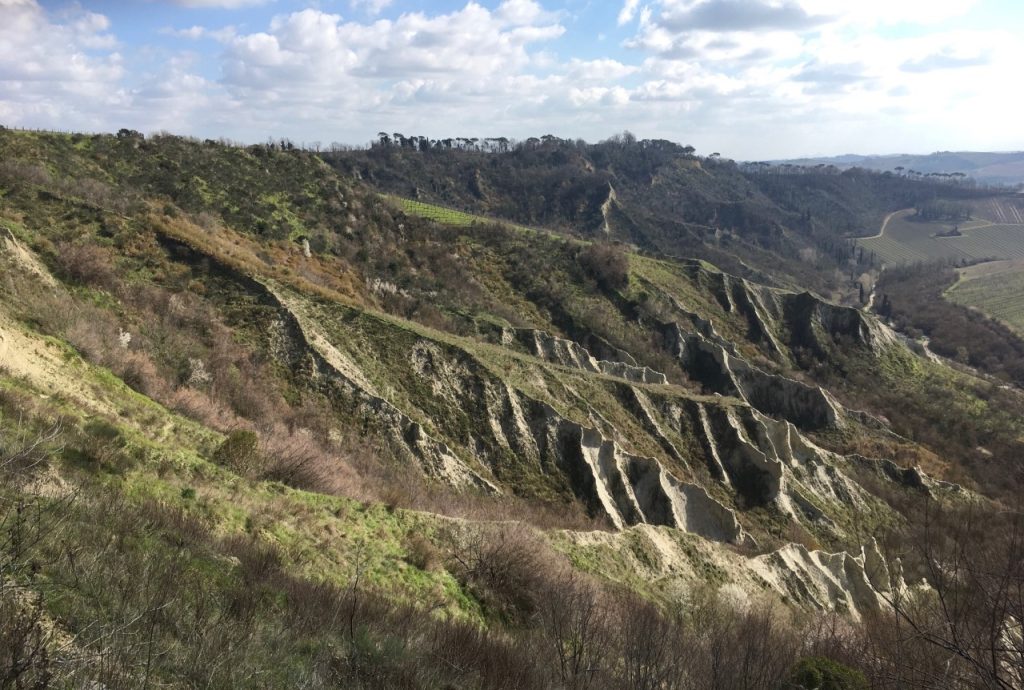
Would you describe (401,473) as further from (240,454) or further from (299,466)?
(240,454)

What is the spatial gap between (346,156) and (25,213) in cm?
17064

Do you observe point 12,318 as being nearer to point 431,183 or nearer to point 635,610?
point 635,610

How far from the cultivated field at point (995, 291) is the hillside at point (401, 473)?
283 feet

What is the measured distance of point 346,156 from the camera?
18838 cm

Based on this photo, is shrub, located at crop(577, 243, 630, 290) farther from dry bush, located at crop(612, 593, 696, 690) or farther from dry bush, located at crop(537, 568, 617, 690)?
dry bush, located at crop(537, 568, 617, 690)

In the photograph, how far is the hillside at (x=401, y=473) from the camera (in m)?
7.95

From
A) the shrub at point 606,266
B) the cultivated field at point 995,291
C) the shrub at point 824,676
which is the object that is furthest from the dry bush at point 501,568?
the cultivated field at point 995,291

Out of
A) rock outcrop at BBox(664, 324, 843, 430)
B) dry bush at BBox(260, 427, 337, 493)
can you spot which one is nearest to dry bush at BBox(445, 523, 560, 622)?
dry bush at BBox(260, 427, 337, 493)

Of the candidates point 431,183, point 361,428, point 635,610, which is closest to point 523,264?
point 361,428

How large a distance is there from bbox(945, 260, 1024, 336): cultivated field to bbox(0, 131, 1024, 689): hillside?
283 ft

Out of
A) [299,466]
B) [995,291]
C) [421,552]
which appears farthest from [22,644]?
[995,291]

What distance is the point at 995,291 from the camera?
157750 millimetres

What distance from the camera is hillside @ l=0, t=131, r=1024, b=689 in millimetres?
7953

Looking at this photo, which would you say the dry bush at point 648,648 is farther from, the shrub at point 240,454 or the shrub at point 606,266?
the shrub at point 606,266
